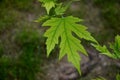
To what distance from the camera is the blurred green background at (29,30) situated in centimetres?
313

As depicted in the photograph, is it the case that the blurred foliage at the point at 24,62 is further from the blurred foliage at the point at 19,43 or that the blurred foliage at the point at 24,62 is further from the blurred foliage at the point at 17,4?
the blurred foliage at the point at 17,4

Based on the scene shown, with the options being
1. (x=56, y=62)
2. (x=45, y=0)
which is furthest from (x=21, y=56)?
(x=45, y=0)

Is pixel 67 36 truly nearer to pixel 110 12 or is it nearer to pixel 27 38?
pixel 27 38

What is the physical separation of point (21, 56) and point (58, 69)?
1.51 feet

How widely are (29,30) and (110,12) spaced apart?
1181 mm

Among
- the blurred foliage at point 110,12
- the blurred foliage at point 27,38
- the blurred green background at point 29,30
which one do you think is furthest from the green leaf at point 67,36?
the blurred foliage at point 110,12

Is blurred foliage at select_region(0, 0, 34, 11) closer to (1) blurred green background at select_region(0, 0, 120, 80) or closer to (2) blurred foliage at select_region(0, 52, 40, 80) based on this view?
(1) blurred green background at select_region(0, 0, 120, 80)

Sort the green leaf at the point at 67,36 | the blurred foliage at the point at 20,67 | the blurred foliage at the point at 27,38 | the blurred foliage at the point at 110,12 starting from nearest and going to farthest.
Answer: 1. the green leaf at the point at 67,36
2. the blurred foliage at the point at 20,67
3. the blurred foliage at the point at 27,38
4. the blurred foliage at the point at 110,12

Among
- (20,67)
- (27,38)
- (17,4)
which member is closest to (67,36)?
(20,67)

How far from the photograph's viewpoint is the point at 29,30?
3.50 m

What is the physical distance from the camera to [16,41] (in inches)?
135

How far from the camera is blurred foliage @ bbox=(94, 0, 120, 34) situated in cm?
380

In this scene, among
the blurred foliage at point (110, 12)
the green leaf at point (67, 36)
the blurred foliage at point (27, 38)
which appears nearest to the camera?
the green leaf at point (67, 36)

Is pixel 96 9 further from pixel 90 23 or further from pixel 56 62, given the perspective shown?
pixel 56 62
